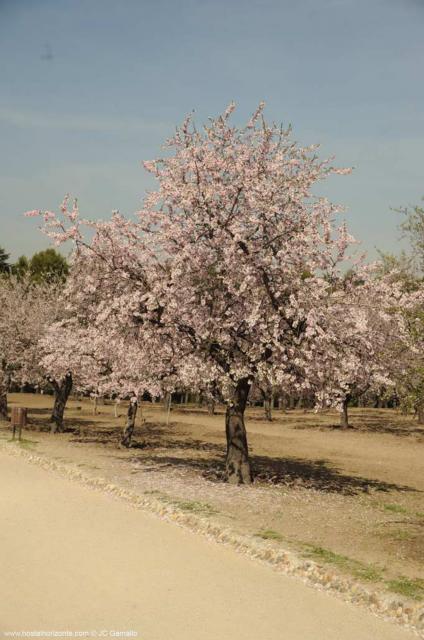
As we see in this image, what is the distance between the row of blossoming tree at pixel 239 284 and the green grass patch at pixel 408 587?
7387 mm

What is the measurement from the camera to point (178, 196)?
727 inches

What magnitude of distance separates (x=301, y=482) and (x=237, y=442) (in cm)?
268

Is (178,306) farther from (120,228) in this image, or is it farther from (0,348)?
(0,348)

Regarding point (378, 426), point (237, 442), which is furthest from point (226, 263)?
point (378, 426)

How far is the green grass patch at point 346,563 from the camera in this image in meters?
9.95

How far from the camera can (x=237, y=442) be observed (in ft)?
63.4

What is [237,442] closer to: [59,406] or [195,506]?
[195,506]

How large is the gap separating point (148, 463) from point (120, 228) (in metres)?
8.41

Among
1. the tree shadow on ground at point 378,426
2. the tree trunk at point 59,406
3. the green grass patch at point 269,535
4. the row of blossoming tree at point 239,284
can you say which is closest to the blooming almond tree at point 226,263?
the row of blossoming tree at point 239,284

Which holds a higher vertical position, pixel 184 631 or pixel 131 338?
pixel 131 338

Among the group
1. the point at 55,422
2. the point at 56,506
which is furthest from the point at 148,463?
the point at 55,422

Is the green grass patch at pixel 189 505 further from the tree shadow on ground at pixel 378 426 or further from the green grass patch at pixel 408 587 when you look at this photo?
the tree shadow on ground at pixel 378 426

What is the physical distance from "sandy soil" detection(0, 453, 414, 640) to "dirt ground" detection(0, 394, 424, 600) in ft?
5.06

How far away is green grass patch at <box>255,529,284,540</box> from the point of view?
1205cm
